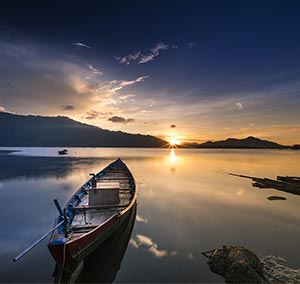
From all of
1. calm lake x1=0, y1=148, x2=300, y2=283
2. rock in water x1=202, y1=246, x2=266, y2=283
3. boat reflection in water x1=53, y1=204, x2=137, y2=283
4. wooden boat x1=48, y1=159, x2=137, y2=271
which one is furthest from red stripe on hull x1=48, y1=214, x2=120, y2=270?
rock in water x1=202, y1=246, x2=266, y2=283

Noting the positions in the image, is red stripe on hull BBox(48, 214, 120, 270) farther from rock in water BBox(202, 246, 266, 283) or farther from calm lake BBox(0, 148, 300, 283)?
rock in water BBox(202, 246, 266, 283)

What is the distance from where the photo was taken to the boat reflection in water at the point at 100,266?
946cm

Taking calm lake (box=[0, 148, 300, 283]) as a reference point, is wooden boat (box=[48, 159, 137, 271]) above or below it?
above

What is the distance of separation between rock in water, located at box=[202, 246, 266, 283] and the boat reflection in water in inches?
196

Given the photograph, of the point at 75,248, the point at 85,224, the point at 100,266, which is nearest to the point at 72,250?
the point at 75,248

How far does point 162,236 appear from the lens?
14383mm

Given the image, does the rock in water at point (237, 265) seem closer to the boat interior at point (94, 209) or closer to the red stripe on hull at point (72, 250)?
the red stripe on hull at point (72, 250)

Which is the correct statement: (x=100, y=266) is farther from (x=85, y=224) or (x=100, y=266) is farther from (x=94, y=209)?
(x=94, y=209)

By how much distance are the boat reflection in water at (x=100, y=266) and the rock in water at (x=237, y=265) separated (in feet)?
16.3

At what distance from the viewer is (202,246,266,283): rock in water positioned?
8.74 meters

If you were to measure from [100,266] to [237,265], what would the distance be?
6.62 m

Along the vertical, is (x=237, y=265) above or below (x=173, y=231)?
above

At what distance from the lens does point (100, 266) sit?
34.9ft

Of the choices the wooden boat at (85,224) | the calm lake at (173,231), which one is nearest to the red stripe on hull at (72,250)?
the wooden boat at (85,224)
